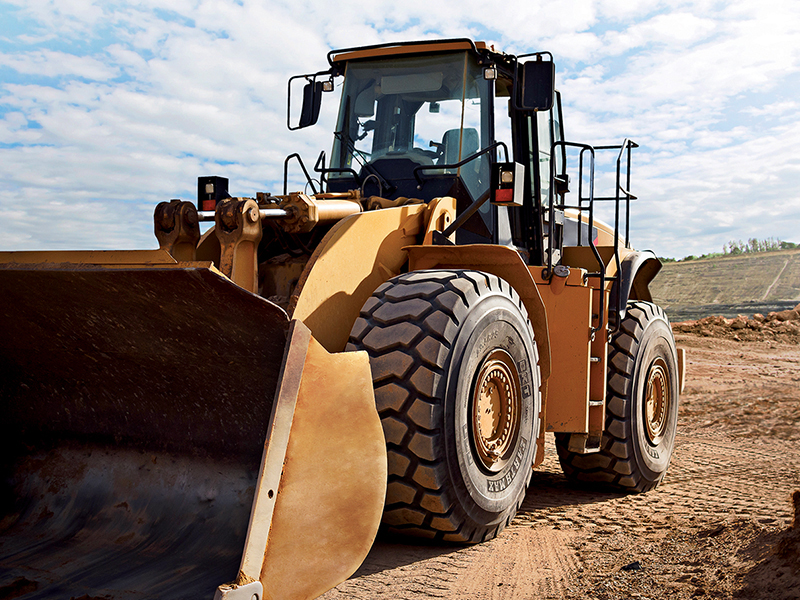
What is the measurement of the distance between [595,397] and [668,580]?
2.07 meters

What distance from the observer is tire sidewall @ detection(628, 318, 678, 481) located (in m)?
6.03

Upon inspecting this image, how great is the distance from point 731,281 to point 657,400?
1324 inches

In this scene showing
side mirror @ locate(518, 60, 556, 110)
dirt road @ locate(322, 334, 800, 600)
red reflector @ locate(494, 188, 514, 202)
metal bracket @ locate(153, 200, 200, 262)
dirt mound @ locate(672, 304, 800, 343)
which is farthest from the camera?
dirt mound @ locate(672, 304, 800, 343)

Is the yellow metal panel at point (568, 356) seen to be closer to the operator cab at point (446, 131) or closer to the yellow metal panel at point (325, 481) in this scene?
the operator cab at point (446, 131)

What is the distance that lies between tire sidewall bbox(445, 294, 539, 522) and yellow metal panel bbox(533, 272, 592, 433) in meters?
0.72

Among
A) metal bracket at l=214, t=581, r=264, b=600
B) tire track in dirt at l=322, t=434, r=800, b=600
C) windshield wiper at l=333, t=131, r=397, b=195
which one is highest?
windshield wiper at l=333, t=131, r=397, b=195

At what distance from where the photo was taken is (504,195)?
4.68 metres

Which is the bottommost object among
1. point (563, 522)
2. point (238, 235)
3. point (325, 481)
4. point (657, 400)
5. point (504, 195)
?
point (563, 522)

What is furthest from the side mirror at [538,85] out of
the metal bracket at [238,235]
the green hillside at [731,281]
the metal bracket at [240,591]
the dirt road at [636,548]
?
the green hillside at [731,281]

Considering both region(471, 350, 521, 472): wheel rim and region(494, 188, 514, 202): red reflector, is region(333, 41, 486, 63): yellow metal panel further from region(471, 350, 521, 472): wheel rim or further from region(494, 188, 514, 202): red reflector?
region(471, 350, 521, 472): wheel rim

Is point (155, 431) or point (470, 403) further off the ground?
point (470, 403)

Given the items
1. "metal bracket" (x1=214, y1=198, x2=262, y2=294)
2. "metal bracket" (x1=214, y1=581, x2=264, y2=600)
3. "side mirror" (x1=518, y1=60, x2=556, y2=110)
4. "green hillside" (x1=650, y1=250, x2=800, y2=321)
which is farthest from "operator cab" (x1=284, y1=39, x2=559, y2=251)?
"green hillside" (x1=650, y1=250, x2=800, y2=321)

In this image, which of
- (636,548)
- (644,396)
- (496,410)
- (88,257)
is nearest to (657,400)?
(644,396)

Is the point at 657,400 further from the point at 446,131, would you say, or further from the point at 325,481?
the point at 325,481
